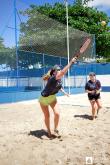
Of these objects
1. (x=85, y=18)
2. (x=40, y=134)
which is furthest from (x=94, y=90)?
(x=85, y=18)

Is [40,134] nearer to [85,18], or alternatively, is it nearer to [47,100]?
[47,100]

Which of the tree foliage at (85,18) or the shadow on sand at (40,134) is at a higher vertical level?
the tree foliage at (85,18)

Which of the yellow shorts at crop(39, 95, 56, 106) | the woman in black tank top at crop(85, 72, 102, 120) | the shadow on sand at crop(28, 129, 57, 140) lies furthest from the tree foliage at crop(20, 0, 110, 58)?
the yellow shorts at crop(39, 95, 56, 106)

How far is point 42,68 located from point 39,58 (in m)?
0.88

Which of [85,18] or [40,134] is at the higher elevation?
[85,18]

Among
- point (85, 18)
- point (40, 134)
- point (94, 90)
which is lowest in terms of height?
point (40, 134)

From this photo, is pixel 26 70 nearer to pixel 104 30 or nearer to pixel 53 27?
pixel 53 27

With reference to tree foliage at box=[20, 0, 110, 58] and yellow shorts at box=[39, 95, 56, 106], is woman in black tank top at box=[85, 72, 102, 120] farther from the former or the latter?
tree foliage at box=[20, 0, 110, 58]

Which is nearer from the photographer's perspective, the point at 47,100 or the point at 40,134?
the point at 47,100

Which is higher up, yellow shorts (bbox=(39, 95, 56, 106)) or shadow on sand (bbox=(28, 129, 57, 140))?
yellow shorts (bbox=(39, 95, 56, 106))

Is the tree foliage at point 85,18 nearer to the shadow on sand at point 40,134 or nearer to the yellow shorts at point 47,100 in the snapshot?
the shadow on sand at point 40,134

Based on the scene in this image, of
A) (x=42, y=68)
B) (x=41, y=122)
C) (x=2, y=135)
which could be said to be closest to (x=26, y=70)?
(x=42, y=68)

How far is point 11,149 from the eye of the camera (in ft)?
22.0

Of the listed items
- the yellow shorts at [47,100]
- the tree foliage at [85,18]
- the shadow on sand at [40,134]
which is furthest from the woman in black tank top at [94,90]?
the tree foliage at [85,18]
